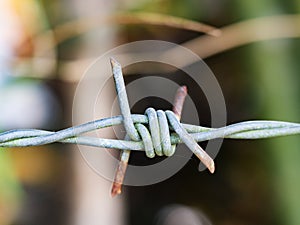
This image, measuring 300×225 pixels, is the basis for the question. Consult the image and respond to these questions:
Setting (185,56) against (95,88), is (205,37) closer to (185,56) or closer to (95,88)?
(185,56)

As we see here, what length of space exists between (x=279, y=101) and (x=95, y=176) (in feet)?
1.73

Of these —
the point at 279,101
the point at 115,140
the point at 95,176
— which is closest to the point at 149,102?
the point at 95,176

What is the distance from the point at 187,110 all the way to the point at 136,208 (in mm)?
517

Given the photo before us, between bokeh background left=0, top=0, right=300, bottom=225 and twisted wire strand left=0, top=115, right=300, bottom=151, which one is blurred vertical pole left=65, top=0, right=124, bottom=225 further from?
twisted wire strand left=0, top=115, right=300, bottom=151

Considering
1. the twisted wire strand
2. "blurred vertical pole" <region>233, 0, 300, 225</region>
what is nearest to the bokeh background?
"blurred vertical pole" <region>233, 0, 300, 225</region>

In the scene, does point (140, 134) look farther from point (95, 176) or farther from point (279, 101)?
point (95, 176)

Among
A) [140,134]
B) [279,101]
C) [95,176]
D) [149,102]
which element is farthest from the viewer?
[149,102]

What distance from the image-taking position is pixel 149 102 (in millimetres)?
1739

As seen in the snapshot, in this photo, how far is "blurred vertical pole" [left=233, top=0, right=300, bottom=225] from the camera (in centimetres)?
131

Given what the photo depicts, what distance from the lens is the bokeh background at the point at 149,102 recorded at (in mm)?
1399

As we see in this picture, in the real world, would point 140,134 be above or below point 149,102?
below

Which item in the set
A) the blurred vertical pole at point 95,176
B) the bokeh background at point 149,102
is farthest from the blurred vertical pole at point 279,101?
the blurred vertical pole at point 95,176

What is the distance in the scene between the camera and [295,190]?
4.26 feet

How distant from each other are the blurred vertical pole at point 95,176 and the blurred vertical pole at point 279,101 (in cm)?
37
